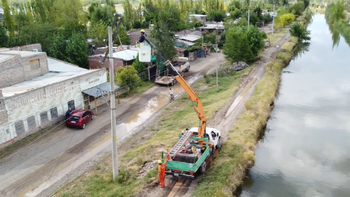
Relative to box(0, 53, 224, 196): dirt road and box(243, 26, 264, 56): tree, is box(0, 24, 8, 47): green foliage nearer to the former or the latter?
box(0, 53, 224, 196): dirt road

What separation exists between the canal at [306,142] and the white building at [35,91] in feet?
50.2

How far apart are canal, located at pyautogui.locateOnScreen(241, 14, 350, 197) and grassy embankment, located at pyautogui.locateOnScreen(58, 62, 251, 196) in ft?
17.7

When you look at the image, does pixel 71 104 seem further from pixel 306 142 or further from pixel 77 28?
pixel 77 28

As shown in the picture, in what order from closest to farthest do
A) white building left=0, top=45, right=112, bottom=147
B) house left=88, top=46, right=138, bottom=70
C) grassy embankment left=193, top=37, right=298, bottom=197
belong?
grassy embankment left=193, top=37, right=298, bottom=197 → white building left=0, top=45, right=112, bottom=147 → house left=88, top=46, right=138, bottom=70

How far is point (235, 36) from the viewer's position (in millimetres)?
42375

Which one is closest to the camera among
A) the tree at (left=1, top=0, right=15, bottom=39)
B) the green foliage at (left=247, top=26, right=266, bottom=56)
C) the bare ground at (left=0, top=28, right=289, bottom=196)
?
the bare ground at (left=0, top=28, right=289, bottom=196)

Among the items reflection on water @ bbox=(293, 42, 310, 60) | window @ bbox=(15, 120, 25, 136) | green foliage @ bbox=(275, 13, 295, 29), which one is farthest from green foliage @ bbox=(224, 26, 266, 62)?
green foliage @ bbox=(275, 13, 295, 29)

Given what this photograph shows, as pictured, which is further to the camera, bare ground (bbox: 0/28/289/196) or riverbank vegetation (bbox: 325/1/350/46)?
riverbank vegetation (bbox: 325/1/350/46)

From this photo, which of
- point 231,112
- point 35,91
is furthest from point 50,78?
point 231,112

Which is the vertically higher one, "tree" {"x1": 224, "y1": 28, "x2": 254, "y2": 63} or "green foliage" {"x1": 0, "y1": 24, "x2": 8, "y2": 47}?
"green foliage" {"x1": 0, "y1": 24, "x2": 8, "y2": 47}

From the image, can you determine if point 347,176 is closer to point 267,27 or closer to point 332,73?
point 332,73

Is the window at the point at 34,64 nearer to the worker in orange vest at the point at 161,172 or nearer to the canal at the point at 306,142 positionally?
the worker in orange vest at the point at 161,172

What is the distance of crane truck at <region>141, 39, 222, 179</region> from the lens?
1518cm

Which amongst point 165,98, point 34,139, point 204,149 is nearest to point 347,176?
point 204,149
